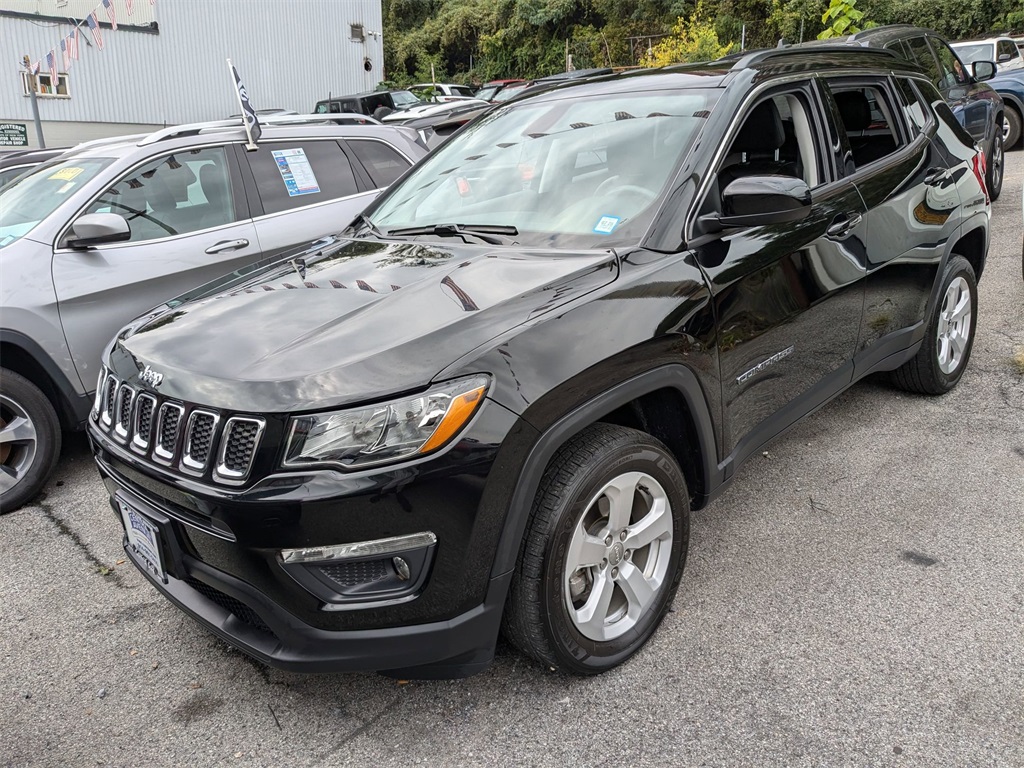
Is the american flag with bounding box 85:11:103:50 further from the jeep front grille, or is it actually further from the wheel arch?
the jeep front grille

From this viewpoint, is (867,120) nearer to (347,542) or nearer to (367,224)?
(367,224)

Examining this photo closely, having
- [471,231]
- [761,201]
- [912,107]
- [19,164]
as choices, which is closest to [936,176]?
[912,107]

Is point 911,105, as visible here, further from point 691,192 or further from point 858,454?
point 691,192

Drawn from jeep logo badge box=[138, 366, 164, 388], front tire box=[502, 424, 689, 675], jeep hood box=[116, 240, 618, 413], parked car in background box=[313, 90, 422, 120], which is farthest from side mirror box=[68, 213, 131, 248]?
parked car in background box=[313, 90, 422, 120]

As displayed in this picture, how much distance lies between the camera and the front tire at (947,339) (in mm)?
4273

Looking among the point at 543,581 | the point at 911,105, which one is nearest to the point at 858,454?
the point at 911,105

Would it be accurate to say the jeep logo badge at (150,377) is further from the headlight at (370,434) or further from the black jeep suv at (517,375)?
the headlight at (370,434)

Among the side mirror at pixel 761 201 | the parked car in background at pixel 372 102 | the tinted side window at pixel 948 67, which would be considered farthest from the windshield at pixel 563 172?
the parked car in background at pixel 372 102

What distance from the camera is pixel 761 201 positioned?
2.76 metres

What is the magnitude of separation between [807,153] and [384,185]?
301 centimetres

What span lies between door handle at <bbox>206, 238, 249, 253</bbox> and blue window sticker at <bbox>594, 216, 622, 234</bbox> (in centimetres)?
263

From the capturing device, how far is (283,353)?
2262 mm

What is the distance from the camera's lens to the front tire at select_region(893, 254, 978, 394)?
14.0 feet

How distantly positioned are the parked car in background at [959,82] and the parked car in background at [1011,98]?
216 centimetres
